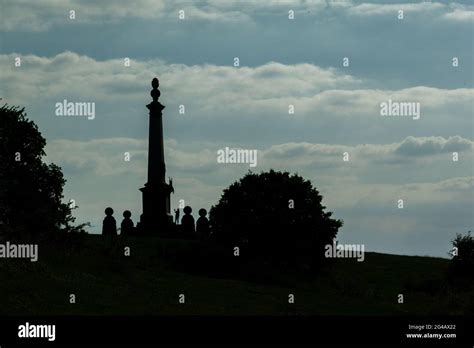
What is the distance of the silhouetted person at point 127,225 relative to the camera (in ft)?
173

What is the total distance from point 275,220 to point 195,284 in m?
9.67

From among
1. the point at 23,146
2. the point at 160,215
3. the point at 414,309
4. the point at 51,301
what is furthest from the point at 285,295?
the point at 160,215

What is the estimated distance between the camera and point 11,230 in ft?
111

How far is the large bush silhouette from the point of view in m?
42.8

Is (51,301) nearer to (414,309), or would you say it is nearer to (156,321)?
(156,321)

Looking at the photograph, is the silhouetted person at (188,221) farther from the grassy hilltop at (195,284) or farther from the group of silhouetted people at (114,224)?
the grassy hilltop at (195,284)

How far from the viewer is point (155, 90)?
5391cm

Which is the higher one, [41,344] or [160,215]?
[160,215]

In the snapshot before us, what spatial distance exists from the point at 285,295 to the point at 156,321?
17.1 metres

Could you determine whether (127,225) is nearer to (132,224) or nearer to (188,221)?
(132,224)

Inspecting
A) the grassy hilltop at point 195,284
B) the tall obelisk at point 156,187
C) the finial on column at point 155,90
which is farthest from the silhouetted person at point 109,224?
the finial on column at point 155,90

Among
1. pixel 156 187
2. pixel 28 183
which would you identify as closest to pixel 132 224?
pixel 156 187

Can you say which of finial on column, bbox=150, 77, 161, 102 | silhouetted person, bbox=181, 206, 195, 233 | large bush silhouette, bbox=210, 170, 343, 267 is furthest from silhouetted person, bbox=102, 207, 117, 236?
large bush silhouette, bbox=210, 170, 343, 267

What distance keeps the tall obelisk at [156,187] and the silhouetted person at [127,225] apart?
28.2 inches
